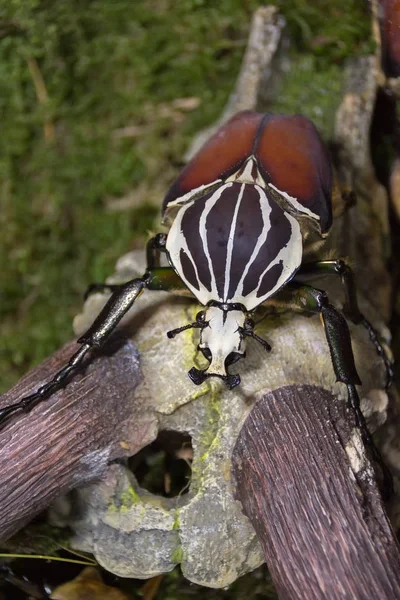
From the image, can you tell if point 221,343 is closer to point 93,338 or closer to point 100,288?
point 93,338

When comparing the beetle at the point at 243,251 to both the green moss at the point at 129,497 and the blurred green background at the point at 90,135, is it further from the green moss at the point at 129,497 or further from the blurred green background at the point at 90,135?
the blurred green background at the point at 90,135

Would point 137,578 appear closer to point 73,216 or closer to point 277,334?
point 277,334

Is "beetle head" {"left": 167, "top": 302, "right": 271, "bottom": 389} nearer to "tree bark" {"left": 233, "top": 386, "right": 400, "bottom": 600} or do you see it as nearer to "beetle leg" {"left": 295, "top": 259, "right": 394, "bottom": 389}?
"tree bark" {"left": 233, "top": 386, "right": 400, "bottom": 600}

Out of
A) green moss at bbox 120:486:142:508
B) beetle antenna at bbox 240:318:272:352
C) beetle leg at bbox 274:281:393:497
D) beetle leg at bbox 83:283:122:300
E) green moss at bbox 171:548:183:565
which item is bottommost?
green moss at bbox 171:548:183:565

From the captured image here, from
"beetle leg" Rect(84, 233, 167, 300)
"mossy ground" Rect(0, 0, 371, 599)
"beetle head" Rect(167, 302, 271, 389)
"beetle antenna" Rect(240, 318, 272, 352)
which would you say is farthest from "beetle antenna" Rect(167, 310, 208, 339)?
"mossy ground" Rect(0, 0, 371, 599)

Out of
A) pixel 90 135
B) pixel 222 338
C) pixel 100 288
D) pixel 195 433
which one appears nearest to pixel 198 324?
pixel 222 338

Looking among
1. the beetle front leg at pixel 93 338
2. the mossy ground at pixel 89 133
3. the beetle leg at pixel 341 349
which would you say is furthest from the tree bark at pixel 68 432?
the mossy ground at pixel 89 133

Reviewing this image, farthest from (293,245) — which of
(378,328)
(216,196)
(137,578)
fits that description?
(137,578)

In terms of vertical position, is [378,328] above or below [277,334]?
below
